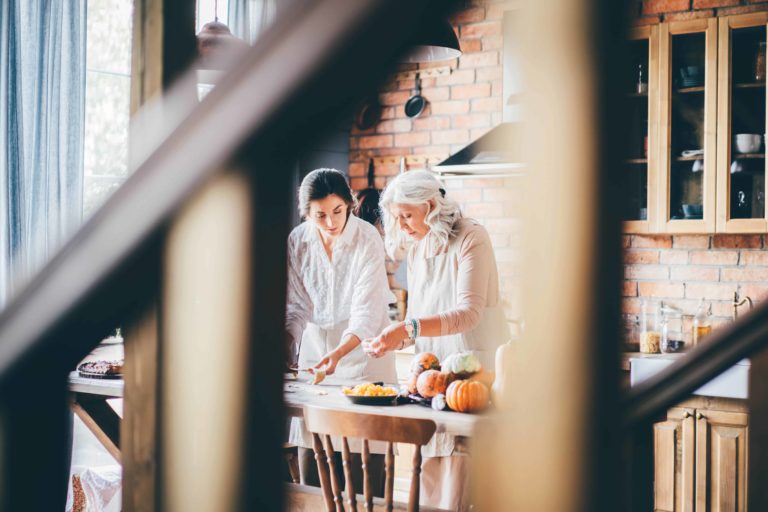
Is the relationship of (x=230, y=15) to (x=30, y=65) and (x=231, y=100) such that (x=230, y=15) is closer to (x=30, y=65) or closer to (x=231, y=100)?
(x=30, y=65)

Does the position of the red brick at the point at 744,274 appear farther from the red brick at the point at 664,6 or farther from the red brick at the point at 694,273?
the red brick at the point at 664,6

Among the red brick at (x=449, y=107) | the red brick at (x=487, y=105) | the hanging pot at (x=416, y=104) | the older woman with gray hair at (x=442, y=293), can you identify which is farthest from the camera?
the hanging pot at (x=416, y=104)

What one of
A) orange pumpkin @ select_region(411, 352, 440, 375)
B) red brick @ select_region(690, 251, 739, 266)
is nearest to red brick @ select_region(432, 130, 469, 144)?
red brick @ select_region(690, 251, 739, 266)

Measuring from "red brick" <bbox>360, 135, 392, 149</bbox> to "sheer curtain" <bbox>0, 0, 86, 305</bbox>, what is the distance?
2098mm

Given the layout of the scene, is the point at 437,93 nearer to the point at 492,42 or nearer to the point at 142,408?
the point at 492,42

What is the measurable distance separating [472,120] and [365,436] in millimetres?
2941

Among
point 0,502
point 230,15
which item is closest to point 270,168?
point 0,502

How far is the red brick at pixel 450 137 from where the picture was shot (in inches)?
190

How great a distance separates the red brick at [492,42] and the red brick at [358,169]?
3.43 ft

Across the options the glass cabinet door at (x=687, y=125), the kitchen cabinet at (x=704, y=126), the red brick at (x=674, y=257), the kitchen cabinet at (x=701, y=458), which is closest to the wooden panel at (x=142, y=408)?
the kitchen cabinet at (x=701, y=458)

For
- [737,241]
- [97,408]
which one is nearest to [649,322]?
[737,241]

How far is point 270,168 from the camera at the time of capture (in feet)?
1.10

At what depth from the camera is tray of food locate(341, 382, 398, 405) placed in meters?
2.49

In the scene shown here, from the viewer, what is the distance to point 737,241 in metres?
4.07
